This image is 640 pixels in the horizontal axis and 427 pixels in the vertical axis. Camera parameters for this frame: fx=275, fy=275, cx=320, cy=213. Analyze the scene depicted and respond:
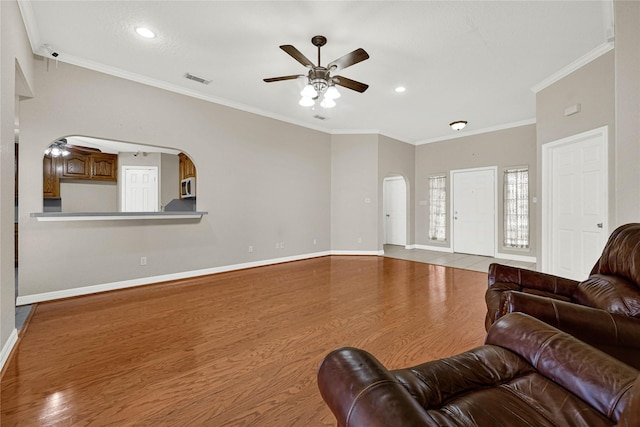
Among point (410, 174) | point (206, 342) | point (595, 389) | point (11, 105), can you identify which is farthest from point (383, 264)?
point (11, 105)

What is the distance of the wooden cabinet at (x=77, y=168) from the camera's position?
5074mm

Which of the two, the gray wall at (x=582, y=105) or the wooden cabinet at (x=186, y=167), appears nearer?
the gray wall at (x=582, y=105)

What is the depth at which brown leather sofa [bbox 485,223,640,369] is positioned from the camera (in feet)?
4.34

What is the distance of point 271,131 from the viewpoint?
5281mm

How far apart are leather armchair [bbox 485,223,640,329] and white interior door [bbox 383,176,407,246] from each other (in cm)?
564

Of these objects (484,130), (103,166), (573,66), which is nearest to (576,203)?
(573,66)

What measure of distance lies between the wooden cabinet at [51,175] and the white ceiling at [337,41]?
9.04 ft

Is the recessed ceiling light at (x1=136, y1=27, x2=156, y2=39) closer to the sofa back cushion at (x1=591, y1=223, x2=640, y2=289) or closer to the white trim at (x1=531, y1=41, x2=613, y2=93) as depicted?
the sofa back cushion at (x1=591, y1=223, x2=640, y2=289)

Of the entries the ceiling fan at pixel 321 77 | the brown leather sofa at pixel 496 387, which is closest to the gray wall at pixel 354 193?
the ceiling fan at pixel 321 77

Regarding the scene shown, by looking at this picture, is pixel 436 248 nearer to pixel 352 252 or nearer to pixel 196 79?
pixel 352 252

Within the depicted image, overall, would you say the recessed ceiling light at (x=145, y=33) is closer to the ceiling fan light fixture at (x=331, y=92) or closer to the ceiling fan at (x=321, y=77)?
the ceiling fan at (x=321, y=77)

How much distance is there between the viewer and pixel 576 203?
147 inches

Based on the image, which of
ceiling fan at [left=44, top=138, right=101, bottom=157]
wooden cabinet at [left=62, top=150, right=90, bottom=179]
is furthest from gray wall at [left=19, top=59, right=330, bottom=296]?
wooden cabinet at [left=62, top=150, right=90, bottom=179]

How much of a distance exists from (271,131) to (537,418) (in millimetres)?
5187
